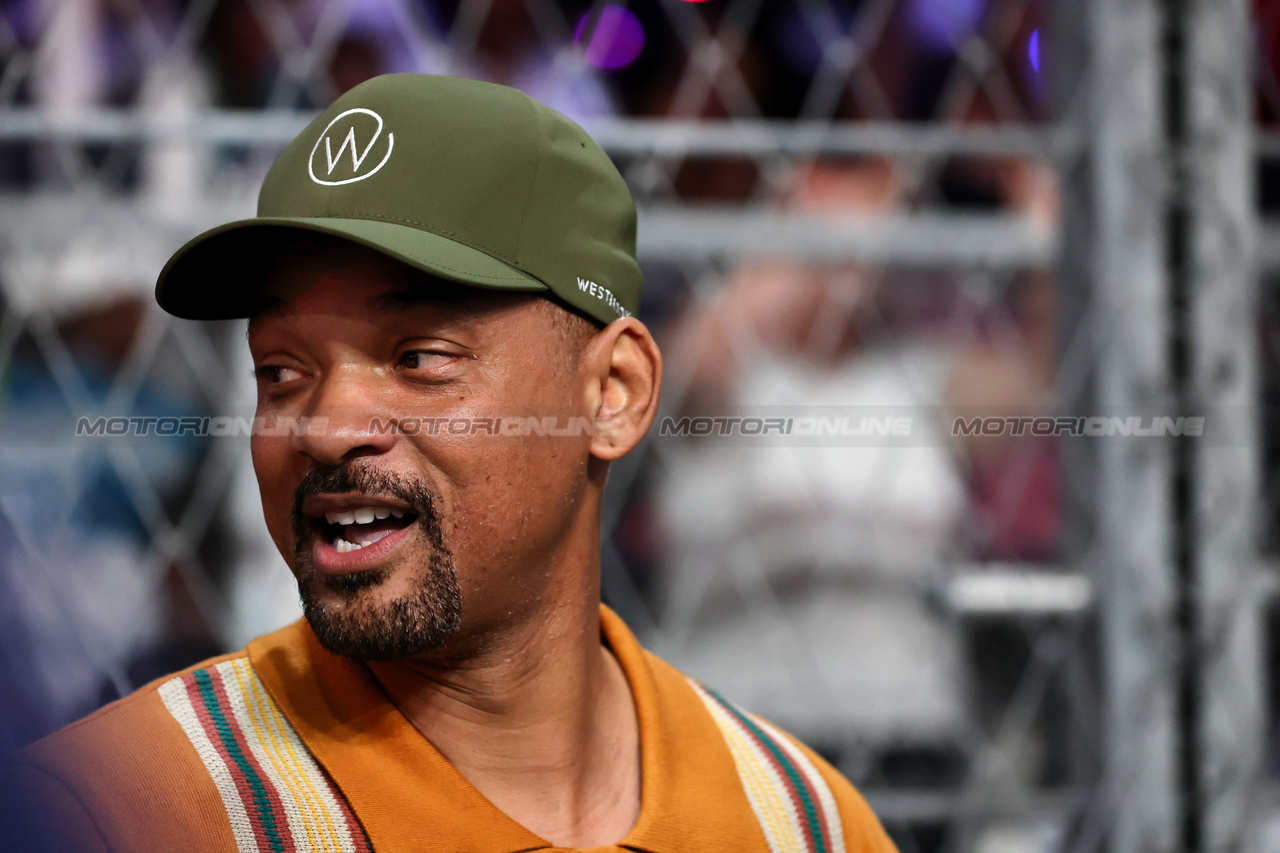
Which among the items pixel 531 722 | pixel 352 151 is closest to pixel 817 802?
pixel 531 722

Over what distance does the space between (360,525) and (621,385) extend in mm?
197

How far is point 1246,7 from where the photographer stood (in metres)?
1.15

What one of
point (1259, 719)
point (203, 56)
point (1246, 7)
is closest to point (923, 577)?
point (1259, 719)

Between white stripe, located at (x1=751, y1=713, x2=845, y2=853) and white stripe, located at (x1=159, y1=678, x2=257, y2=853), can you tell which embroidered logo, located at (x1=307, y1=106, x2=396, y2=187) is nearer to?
white stripe, located at (x1=159, y1=678, x2=257, y2=853)

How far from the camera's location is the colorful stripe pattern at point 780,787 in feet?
2.49

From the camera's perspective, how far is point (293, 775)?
2.00 feet

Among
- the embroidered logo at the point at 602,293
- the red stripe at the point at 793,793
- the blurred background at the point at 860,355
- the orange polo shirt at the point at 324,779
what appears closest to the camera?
the orange polo shirt at the point at 324,779

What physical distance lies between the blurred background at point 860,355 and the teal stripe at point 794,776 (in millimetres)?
334

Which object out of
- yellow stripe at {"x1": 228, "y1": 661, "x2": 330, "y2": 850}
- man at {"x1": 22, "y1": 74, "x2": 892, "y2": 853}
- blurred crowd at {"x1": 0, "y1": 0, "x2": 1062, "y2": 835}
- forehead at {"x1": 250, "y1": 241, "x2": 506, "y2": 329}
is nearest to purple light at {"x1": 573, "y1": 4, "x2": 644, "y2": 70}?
blurred crowd at {"x1": 0, "y1": 0, "x2": 1062, "y2": 835}

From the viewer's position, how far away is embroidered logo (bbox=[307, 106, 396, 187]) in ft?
2.02

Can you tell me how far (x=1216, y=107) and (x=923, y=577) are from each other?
59 centimetres

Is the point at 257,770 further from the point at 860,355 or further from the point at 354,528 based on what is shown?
the point at 860,355

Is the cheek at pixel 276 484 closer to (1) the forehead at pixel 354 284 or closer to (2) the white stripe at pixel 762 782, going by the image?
(1) the forehead at pixel 354 284

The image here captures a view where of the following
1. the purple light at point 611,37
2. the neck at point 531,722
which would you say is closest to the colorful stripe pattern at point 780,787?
the neck at point 531,722
